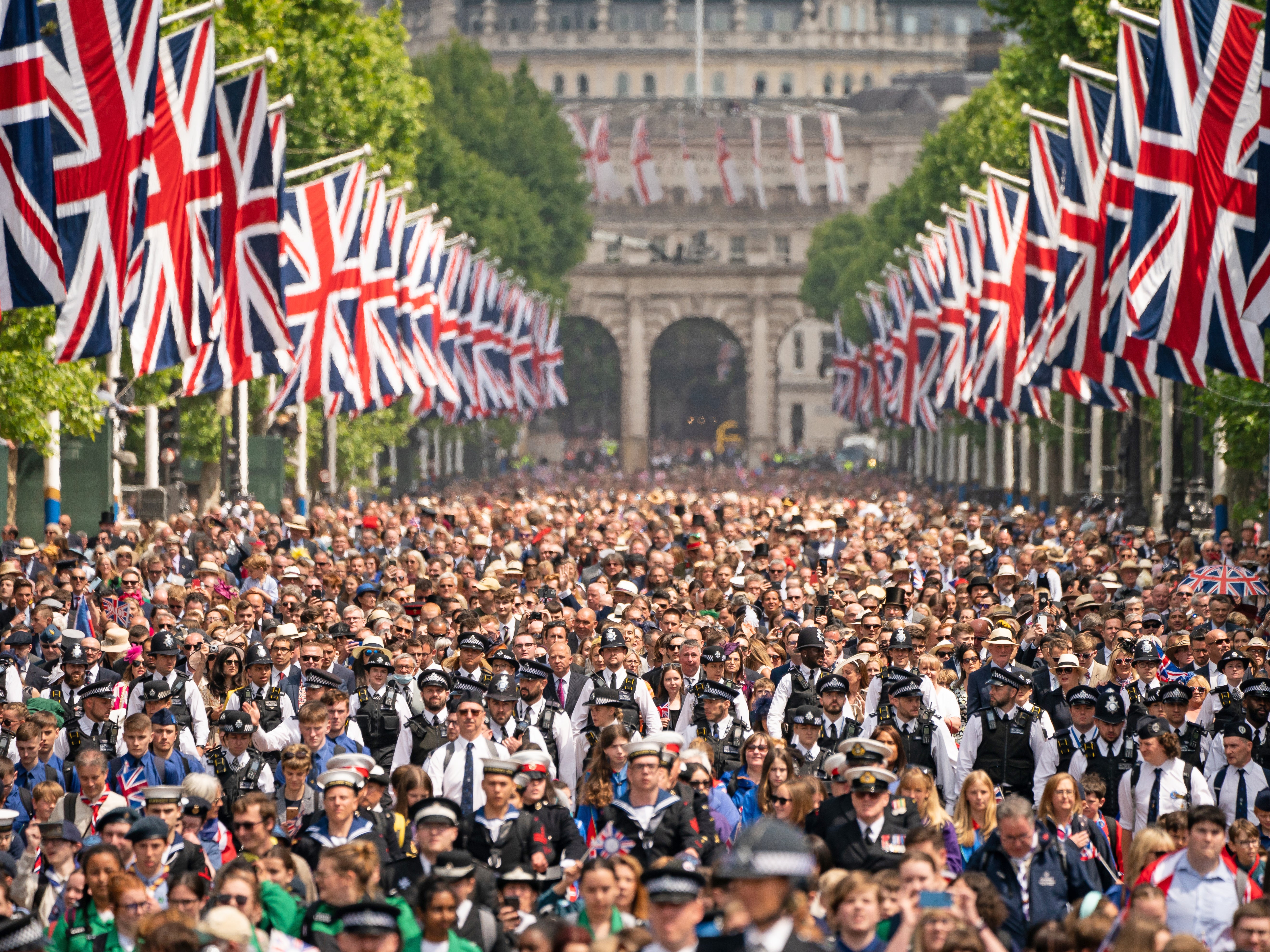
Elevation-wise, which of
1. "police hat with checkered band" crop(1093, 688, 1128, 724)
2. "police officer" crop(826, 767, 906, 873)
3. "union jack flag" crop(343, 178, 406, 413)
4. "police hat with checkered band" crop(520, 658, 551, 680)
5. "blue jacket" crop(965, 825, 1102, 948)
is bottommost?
"blue jacket" crop(965, 825, 1102, 948)

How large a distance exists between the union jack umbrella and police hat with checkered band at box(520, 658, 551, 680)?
374 inches

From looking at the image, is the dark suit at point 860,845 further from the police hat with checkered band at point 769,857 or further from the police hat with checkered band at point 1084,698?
the police hat with checkered band at point 769,857

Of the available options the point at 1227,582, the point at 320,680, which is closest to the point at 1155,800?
the point at 320,680

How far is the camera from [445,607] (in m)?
21.6

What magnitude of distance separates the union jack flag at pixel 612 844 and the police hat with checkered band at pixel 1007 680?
13.4 feet

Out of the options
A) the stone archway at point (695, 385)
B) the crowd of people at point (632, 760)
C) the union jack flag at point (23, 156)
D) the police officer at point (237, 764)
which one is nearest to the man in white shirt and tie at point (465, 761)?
the crowd of people at point (632, 760)

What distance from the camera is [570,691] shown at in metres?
17.3

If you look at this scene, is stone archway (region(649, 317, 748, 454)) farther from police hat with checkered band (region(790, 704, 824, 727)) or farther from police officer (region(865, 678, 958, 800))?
police hat with checkered band (region(790, 704, 824, 727))

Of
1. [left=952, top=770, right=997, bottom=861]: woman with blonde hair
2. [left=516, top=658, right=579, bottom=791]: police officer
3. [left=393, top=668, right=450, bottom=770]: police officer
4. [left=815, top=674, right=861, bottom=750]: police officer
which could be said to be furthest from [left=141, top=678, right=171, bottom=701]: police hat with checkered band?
[left=952, top=770, right=997, bottom=861]: woman with blonde hair

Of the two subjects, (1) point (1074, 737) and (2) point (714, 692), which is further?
(2) point (714, 692)

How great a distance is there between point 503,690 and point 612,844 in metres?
3.17

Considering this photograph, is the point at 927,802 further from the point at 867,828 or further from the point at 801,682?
the point at 801,682

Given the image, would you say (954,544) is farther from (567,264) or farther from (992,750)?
(567,264)

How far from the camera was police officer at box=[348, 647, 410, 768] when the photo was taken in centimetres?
1658
